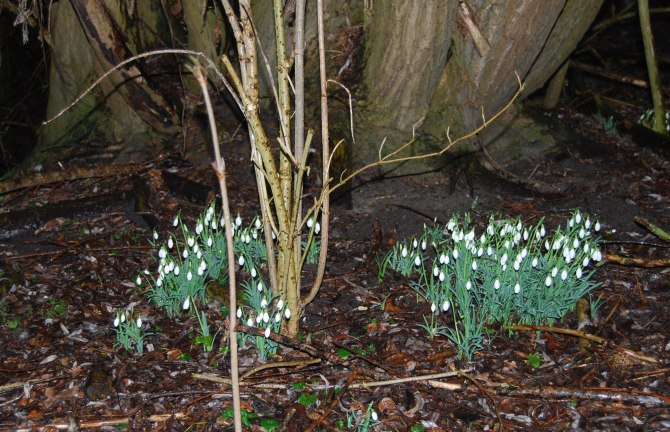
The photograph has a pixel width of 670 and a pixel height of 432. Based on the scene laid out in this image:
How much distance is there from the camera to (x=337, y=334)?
3.58 metres

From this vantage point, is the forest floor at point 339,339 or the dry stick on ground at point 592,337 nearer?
the forest floor at point 339,339

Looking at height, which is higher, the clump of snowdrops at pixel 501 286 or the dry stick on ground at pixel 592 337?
the clump of snowdrops at pixel 501 286

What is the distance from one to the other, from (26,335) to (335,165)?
2148 millimetres

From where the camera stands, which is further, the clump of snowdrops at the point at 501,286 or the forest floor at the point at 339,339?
the clump of snowdrops at the point at 501,286

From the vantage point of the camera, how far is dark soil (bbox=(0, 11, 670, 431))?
121 inches

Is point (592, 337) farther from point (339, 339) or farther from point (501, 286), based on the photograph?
point (339, 339)

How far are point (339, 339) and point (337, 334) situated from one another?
0.16 ft

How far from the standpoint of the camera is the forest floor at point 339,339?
307cm

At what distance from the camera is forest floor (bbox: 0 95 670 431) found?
3070 millimetres

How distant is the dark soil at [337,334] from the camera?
3.07m

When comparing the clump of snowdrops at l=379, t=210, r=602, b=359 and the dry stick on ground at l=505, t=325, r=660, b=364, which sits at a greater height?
the clump of snowdrops at l=379, t=210, r=602, b=359

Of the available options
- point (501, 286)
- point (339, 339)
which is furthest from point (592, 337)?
point (339, 339)

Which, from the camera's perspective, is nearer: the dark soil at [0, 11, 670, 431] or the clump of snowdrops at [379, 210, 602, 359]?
the dark soil at [0, 11, 670, 431]

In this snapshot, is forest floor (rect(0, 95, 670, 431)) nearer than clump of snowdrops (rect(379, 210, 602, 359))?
Yes
